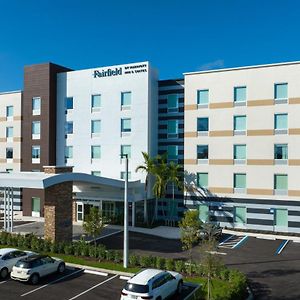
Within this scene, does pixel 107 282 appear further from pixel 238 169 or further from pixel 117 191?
pixel 238 169

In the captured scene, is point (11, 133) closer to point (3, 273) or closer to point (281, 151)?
point (3, 273)

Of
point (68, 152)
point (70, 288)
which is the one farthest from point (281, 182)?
point (68, 152)

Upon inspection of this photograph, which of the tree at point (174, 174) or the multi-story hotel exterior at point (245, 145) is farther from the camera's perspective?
the tree at point (174, 174)

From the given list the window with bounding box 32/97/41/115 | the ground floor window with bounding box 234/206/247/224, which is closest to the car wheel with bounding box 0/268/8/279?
the ground floor window with bounding box 234/206/247/224

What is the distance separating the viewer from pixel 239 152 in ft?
132

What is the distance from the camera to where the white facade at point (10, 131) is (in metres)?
51.6

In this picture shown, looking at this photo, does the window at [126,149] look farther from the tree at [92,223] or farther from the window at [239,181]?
the tree at [92,223]

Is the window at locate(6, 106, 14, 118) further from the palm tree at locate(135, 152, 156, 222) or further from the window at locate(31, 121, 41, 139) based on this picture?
the palm tree at locate(135, 152, 156, 222)

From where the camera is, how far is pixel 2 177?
30234 mm

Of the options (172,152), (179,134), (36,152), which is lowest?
(36,152)

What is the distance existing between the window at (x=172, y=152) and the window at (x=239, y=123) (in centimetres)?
761

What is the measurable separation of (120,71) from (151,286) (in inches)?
1216

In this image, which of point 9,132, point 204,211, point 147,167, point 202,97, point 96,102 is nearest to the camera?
point 147,167

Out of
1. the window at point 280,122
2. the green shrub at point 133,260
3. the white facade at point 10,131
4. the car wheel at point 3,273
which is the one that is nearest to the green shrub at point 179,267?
the green shrub at point 133,260
